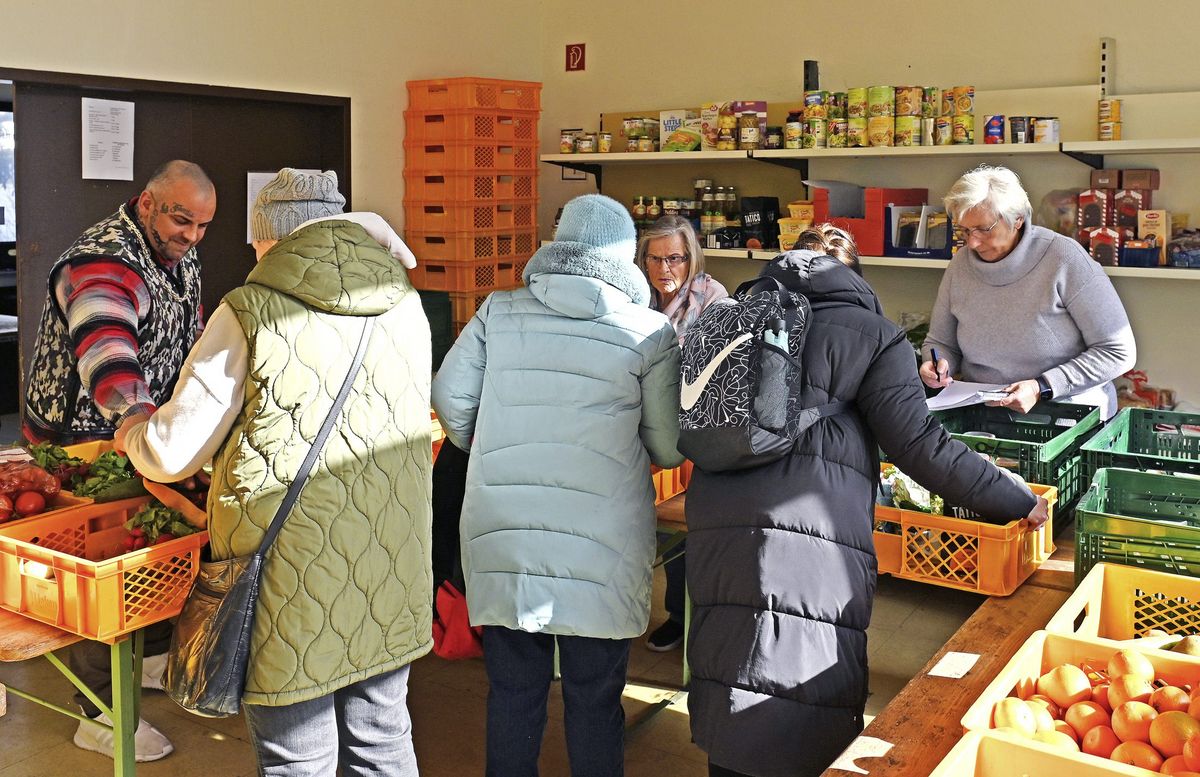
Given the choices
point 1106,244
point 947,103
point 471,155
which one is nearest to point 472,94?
point 471,155

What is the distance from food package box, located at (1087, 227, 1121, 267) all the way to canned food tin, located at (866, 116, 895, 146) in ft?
3.10

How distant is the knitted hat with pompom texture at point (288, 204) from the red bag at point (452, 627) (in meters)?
1.60

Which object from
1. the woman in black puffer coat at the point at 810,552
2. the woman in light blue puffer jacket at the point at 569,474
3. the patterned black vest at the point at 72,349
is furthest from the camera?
the patterned black vest at the point at 72,349

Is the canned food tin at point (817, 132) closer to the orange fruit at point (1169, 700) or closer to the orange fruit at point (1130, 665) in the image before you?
the orange fruit at point (1130, 665)

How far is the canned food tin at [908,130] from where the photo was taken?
495cm

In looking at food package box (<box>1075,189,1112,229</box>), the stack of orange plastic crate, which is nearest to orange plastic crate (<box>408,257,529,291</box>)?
the stack of orange plastic crate

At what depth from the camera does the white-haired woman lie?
3.41 metres

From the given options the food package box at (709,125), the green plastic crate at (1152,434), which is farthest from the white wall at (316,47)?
the green plastic crate at (1152,434)

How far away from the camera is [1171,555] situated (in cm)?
216

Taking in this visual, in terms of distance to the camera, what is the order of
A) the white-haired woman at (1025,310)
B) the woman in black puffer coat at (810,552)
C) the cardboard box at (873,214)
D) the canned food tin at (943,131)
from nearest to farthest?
1. the woman in black puffer coat at (810,552)
2. the white-haired woman at (1025,310)
3. the canned food tin at (943,131)
4. the cardboard box at (873,214)

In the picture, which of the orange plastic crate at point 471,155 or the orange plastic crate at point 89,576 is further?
the orange plastic crate at point 471,155

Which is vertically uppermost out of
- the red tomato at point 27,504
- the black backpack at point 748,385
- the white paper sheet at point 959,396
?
the black backpack at point 748,385

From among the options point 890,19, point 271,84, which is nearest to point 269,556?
point 271,84

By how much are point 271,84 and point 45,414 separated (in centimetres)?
291
